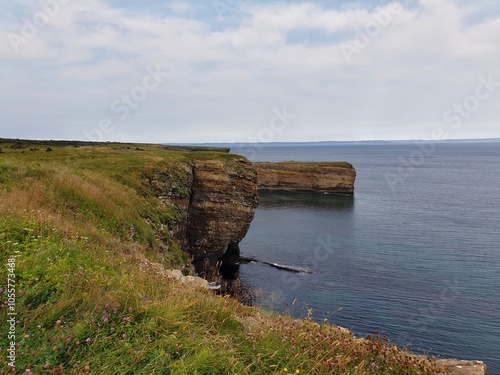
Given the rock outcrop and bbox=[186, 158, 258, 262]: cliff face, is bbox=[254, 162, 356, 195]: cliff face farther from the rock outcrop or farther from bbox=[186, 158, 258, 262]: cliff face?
the rock outcrop

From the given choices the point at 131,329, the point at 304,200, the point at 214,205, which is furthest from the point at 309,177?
the point at 131,329

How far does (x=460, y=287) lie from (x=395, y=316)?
952 centimetres

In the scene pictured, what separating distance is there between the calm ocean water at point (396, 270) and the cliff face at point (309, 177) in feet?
74.3

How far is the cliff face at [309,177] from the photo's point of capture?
99938 mm

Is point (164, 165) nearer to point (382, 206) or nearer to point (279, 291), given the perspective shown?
point (279, 291)

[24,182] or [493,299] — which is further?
[493,299]

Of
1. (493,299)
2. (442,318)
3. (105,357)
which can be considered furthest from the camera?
(493,299)

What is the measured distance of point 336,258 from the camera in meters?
43.5

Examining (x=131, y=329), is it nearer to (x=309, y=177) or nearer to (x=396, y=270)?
(x=396, y=270)

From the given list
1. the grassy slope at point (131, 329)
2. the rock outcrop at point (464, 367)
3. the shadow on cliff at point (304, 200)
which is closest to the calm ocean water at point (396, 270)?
the grassy slope at point (131, 329)

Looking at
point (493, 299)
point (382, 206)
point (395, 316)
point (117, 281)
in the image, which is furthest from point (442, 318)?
point (382, 206)

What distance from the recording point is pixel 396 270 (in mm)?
38188

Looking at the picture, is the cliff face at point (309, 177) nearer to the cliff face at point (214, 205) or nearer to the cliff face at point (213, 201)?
the cliff face at point (213, 201)

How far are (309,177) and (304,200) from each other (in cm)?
1614
